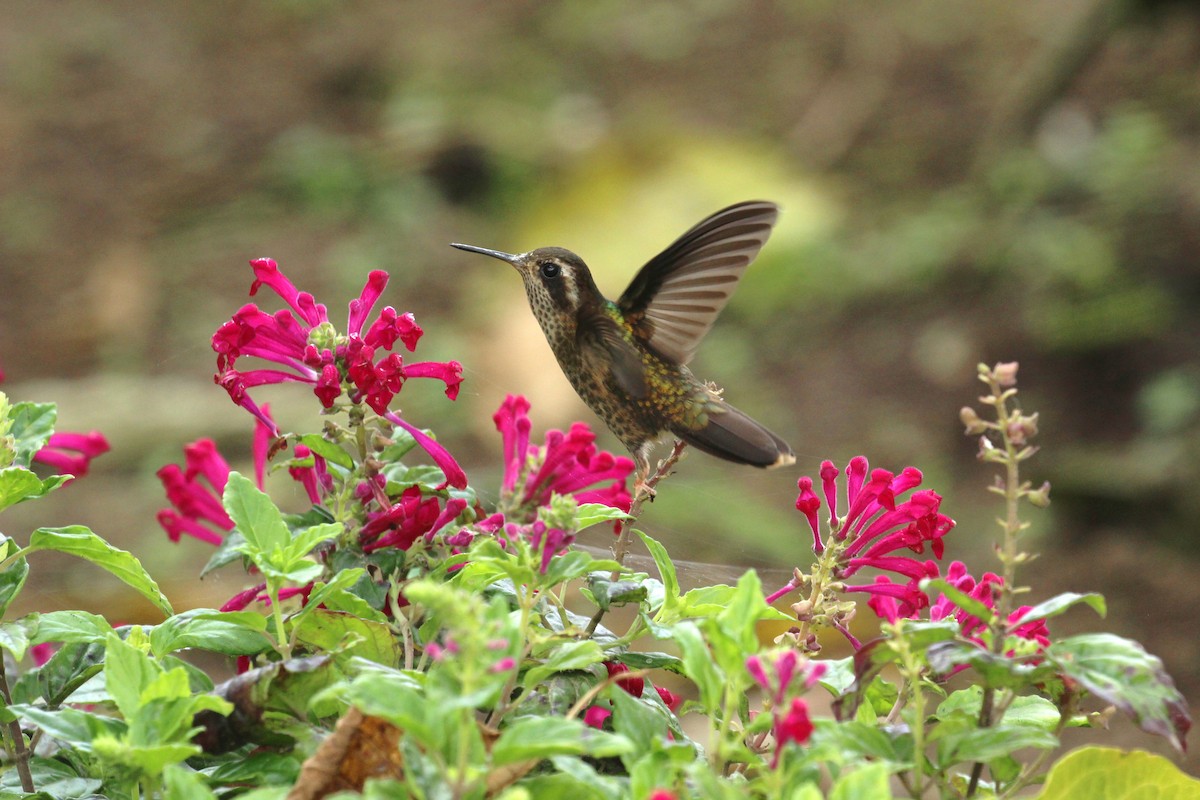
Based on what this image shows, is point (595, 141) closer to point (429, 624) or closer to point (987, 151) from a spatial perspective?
point (987, 151)

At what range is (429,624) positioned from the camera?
1.35 m

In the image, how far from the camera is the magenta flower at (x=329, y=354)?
1.42 m

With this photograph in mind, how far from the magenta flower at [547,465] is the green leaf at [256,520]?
23cm

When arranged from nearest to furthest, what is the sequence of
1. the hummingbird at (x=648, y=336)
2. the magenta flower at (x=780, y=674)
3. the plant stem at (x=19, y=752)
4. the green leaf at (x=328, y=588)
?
the magenta flower at (x=780, y=674) → the green leaf at (x=328, y=588) → the plant stem at (x=19, y=752) → the hummingbird at (x=648, y=336)

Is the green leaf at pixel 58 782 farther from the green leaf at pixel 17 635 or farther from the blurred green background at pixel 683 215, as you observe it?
the blurred green background at pixel 683 215

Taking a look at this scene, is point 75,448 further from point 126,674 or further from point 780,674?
point 780,674

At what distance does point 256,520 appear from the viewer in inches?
51.3

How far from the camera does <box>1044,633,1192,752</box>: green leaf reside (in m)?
1.07

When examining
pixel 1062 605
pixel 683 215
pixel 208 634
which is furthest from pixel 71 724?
pixel 683 215

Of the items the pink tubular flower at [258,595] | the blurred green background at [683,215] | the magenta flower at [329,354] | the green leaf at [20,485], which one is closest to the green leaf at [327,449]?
the magenta flower at [329,354]

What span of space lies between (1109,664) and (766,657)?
310 millimetres

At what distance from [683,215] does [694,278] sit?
16.5 feet

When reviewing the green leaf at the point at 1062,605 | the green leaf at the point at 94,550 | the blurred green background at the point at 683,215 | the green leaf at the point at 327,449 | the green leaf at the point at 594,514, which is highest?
the blurred green background at the point at 683,215

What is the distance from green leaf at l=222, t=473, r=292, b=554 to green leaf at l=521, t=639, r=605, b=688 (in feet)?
1.02
